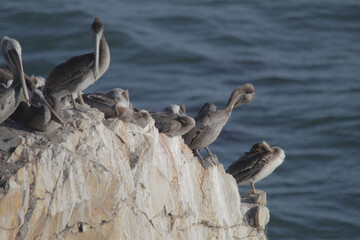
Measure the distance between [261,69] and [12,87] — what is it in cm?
2267

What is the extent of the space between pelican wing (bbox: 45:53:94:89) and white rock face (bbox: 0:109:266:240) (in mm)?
926

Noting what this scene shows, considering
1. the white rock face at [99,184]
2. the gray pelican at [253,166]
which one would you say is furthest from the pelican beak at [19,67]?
the gray pelican at [253,166]

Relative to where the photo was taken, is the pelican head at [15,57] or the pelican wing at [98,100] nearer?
the pelican head at [15,57]

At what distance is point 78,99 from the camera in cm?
1139

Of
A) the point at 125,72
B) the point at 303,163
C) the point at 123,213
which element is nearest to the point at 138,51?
the point at 125,72

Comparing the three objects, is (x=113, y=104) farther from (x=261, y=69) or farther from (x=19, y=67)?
(x=261, y=69)

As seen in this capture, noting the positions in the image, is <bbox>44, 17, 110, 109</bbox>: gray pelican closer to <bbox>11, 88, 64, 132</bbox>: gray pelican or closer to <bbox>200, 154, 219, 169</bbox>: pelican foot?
Result: <bbox>11, 88, 64, 132</bbox>: gray pelican

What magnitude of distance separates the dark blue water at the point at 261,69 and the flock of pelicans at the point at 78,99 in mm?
10399

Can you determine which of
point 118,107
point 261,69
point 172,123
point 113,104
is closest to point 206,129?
point 172,123

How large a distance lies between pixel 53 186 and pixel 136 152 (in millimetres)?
1525

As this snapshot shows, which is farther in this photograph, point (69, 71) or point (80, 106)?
point (69, 71)

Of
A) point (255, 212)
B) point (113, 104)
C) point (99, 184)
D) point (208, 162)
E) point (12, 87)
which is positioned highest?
point (12, 87)

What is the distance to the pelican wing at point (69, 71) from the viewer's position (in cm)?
1126

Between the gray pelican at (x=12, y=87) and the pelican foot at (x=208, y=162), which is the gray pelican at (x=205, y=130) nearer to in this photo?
the pelican foot at (x=208, y=162)
